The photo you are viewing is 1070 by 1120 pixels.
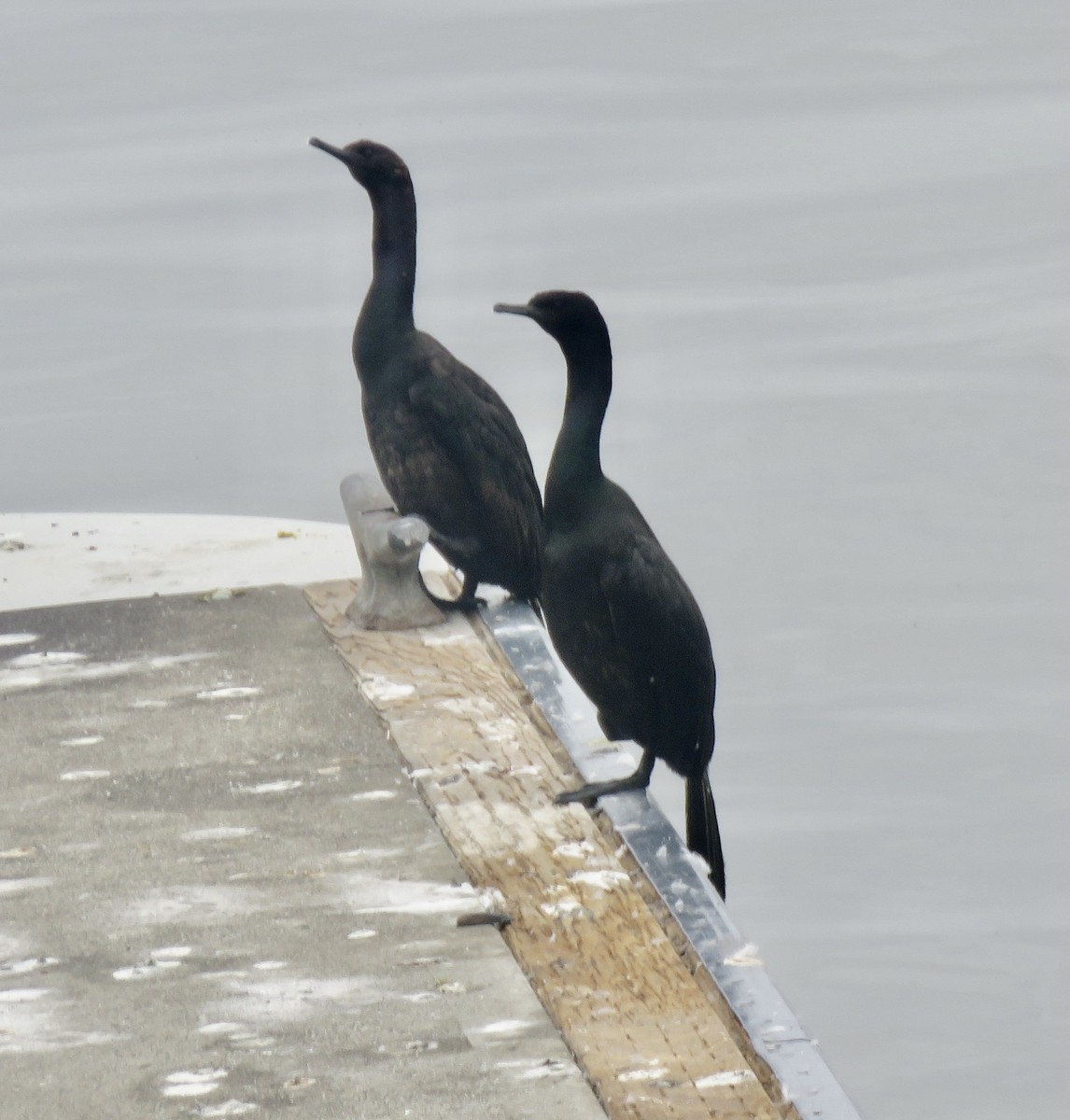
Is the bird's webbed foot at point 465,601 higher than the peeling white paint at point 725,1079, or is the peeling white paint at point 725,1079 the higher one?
the peeling white paint at point 725,1079

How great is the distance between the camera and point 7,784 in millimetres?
3988

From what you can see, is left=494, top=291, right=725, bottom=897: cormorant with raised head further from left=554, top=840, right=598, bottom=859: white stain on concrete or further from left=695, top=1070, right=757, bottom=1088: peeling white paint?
left=695, top=1070, right=757, bottom=1088: peeling white paint

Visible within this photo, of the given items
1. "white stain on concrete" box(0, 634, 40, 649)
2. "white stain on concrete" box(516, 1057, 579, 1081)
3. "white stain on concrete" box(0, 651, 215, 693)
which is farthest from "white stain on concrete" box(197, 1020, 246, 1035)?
"white stain on concrete" box(0, 634, 40, 649)

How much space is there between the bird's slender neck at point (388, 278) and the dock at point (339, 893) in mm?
642

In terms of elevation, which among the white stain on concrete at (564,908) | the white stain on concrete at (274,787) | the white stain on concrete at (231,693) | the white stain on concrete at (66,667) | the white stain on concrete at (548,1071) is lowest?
the white stain on concrete at (66,667)

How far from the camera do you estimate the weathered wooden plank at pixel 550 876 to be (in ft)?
9.45

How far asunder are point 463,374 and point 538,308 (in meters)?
1.01

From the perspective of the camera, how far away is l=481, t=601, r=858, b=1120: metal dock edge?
9.45 ft

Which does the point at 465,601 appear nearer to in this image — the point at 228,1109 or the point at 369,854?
the point at 369,854

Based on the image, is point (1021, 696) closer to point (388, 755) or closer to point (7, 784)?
point (388, 755)

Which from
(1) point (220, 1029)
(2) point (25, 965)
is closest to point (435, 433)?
(2) point (25, 965)

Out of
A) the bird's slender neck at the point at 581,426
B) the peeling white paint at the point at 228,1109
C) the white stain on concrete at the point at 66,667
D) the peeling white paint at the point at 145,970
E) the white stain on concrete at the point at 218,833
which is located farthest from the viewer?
the white stain on concrete at the point at 66,667

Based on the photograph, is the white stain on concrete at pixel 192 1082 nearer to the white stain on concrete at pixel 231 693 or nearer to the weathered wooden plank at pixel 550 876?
the weathered wooden plank at pixel 550 876

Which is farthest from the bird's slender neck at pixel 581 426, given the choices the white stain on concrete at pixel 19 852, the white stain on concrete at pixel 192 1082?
the white stain on concrete at pixel 192 1082
